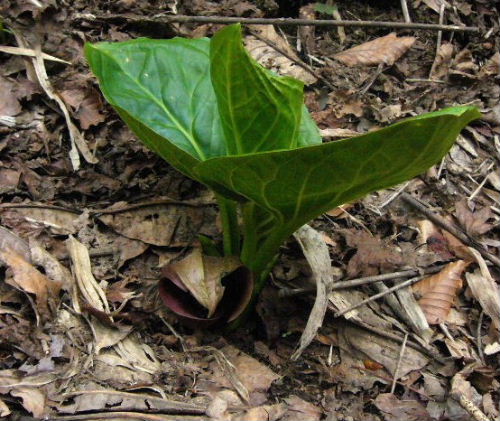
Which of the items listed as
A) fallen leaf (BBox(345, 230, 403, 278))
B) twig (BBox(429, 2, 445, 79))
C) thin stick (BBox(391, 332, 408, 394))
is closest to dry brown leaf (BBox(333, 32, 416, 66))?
twig (BBox(429, 2, 445, 79))

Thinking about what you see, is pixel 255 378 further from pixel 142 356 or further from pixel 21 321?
pixel 21 321

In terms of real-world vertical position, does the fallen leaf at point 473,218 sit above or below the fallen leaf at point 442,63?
below

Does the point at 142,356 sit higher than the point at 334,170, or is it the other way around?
the point at 334,170

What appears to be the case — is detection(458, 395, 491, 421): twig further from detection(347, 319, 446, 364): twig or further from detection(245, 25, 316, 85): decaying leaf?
detection(245, 25, 316, 85): decaying leaf

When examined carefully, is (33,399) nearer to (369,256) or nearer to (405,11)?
(369,256)

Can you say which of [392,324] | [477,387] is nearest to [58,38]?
[392,324]

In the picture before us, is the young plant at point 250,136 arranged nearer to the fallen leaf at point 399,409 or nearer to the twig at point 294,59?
the fallen leaf at point 399,409

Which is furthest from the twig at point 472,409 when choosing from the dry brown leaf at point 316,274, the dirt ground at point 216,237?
the dry brown leaf at point 316,274
